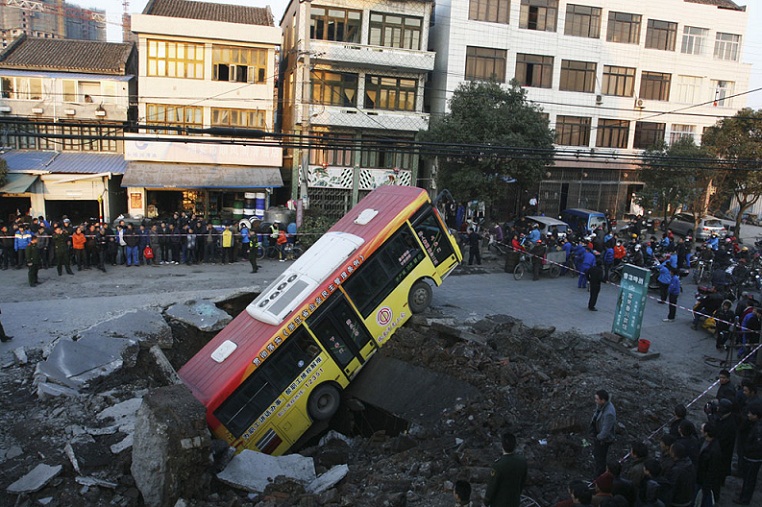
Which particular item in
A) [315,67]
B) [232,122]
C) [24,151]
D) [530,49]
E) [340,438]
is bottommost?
[340,438]

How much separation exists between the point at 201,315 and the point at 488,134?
628 inches

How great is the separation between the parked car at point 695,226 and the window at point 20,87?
3253cm

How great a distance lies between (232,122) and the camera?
1144 inches

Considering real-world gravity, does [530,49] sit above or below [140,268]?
above

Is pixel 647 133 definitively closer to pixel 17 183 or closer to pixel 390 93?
pixel 390 93

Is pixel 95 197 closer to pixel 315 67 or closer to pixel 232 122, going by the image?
pixel 232 122

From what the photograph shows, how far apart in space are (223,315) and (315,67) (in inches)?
699

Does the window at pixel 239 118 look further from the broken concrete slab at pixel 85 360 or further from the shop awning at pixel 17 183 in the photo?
the broken concrete slab at pixel 85 360

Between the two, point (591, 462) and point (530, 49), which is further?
point (530, 49)

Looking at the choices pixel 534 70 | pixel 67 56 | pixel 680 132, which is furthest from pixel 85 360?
pixel 680 132

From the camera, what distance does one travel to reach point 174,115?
28.3 meters

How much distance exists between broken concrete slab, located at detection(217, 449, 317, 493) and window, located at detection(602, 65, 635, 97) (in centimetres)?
3320

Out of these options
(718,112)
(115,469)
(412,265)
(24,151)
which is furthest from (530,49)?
(115,469)

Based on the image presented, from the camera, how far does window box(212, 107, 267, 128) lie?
2878 centimetres
